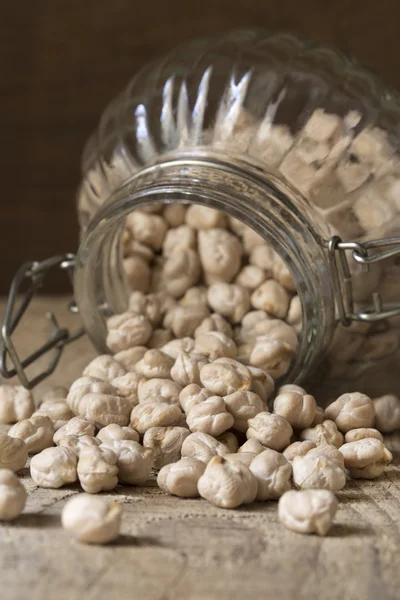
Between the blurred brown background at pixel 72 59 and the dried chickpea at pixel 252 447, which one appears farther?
the blurred brown background at pixel 72 59

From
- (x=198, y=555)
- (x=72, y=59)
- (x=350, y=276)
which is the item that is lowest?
(x=198, y=555)

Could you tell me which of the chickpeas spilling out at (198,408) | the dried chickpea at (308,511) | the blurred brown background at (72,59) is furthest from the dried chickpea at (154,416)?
the blurred brown background at (72,59)

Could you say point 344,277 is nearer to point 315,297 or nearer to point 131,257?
point 315,297

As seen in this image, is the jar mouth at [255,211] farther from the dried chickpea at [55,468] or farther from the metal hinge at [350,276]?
the dried chickpea at [55,468]

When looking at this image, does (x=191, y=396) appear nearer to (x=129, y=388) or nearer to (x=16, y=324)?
(x=129, y=388)

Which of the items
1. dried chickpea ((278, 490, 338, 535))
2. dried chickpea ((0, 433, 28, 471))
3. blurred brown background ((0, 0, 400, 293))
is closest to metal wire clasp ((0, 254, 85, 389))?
dried chickpea ((0, 433, 28, 471))

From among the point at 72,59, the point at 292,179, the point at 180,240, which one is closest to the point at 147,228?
the point at 180,240
